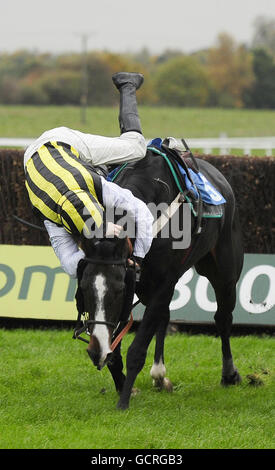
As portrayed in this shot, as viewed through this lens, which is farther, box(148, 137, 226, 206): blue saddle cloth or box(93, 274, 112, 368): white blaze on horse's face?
box(148, 137, 226, 206): blue saddle cloth

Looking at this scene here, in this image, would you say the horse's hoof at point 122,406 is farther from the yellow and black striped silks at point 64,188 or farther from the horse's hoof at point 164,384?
the yellow and black striped silks at point 64,188

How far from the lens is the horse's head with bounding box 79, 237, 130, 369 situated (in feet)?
13.8

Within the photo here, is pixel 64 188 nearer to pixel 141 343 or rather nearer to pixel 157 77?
pixel 141 343

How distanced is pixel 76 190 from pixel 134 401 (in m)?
1.70

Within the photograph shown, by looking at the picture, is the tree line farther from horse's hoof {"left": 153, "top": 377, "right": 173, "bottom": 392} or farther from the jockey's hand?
the jockey's hand

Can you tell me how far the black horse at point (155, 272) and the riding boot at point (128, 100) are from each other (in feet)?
0.79

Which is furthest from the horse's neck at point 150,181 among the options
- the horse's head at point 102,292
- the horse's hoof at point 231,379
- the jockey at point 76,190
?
the horse's hoof at point 231,379

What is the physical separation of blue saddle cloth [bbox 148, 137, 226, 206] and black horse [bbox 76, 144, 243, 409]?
132 mm

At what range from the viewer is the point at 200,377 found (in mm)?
6078

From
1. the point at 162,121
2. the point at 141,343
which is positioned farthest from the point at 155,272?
the point at 162,121

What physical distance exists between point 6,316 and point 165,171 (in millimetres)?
2984

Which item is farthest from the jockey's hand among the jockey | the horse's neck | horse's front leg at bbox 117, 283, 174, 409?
horse's front leg at bbox 117, 283, 174, 409

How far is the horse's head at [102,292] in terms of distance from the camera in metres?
4.21

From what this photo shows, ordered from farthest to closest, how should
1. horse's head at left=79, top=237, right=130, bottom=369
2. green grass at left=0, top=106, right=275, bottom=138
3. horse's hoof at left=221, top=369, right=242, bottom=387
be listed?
green grass at left=0, top=106, right=275, bottom=138, horse's hoof at left=221, top=369, right=242, bottom=387, horse's head at left=79, top=237, right=130, bottom=369
